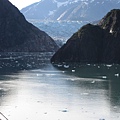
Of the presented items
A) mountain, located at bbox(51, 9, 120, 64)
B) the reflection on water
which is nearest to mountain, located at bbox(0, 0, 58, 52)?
mountain, located at bbox(51, 9, 120, 64)

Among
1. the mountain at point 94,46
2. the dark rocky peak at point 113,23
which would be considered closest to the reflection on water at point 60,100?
the mountain at point 94,46

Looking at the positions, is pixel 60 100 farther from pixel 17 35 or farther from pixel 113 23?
pixel 17 35

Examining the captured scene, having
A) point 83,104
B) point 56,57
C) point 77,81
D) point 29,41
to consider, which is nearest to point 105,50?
point 56,57

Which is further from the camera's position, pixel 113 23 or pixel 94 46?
pixel 113 23

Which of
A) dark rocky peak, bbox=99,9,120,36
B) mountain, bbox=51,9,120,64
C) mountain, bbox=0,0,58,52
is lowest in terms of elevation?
mountain, bbox=0,0,58,52

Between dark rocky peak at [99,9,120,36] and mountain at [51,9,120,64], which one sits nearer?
mountain at [51,9,120,64]

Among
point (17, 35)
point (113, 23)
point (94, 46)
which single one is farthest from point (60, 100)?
point (17, 35)

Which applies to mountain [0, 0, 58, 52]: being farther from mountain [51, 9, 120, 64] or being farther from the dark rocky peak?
mountain [51, 9, 120, 64]

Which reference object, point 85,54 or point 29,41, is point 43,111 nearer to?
point 85,54
